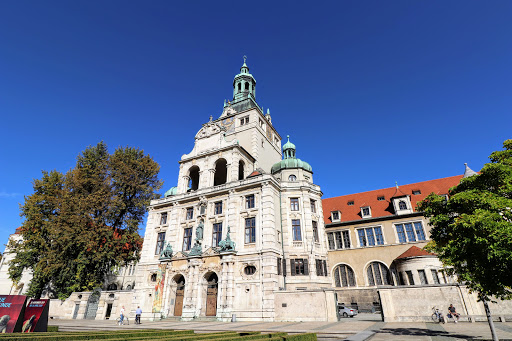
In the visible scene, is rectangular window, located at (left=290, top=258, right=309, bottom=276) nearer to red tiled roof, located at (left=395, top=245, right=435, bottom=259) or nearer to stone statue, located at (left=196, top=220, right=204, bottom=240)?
stone statue, located at (left=196, top=220, right=204, bottom=240)

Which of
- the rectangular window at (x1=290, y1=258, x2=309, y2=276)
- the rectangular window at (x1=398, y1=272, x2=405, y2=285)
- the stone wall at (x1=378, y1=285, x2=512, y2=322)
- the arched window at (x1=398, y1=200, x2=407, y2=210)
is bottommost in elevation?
the stone wall at (x1=378, y1=285, x2=512, y2=322)

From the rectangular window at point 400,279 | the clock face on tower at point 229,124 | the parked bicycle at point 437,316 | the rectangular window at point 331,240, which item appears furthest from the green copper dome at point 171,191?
the parked bicycle at point 437,316

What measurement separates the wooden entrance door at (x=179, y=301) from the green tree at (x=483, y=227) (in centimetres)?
2591

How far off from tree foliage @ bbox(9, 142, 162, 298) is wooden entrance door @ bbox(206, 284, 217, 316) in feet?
49.6

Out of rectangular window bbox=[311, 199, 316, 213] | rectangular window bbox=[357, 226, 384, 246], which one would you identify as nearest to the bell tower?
rectangular window bbox=[311, 199, 316, 213]

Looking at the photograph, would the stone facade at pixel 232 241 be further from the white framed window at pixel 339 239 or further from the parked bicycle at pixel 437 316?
the parked bicycle at pixel 437 316

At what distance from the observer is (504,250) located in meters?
10.0

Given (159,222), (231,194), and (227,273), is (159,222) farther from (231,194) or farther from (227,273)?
(227,273)

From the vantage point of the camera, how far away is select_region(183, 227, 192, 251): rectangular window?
33.0 m

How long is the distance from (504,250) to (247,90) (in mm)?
45650

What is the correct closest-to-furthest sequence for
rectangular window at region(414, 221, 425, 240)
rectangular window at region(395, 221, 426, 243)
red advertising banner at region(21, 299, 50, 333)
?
red advertising banner at region(21, 299, 50, 333), rectangular window at region(414, 221, 425, 240), rectangular window at region(395, 221, 426, 243)

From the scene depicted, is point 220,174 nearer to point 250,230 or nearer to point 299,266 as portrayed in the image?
point 250,230

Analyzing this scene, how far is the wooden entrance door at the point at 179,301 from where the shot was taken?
29859 mm

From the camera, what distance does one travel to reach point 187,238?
33.5m
